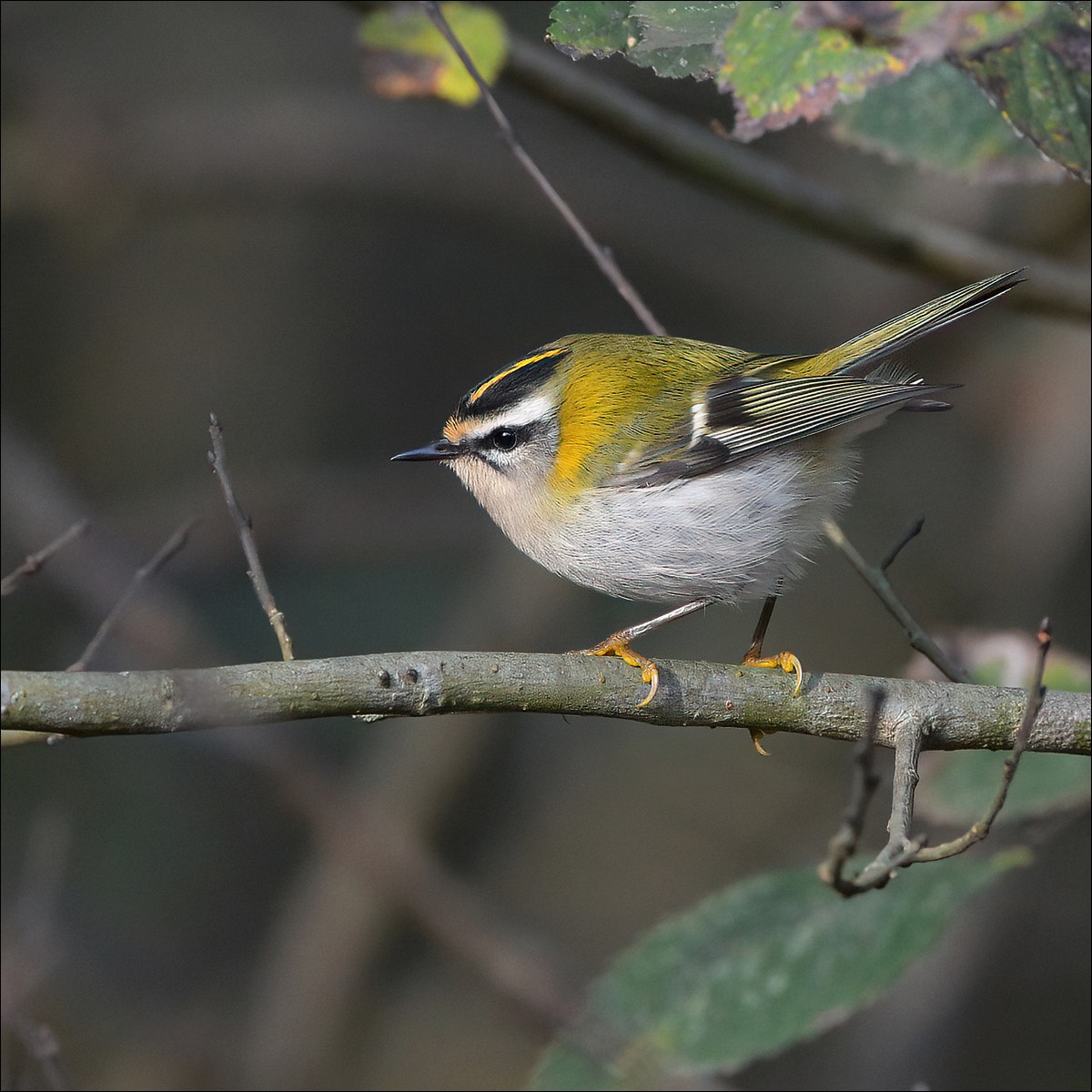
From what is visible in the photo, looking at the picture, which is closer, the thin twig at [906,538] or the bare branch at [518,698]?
the bare branch at [518,698]

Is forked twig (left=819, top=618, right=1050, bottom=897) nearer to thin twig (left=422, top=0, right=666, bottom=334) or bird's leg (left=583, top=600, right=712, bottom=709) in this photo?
bird's leg (left=583, top=600, right=712, bottom=709)

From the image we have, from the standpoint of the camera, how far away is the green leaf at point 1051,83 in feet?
5.53

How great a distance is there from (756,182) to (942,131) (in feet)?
1.45

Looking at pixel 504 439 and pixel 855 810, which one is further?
pixel 504 439

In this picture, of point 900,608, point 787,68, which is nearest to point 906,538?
point 900,608

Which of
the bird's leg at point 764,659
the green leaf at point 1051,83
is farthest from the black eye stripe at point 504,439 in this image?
the green leaf at point 1051,83

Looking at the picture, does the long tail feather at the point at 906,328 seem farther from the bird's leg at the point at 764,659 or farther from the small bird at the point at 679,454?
the bird's leg at the point at 764,659

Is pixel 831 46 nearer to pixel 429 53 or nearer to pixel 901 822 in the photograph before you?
pixel 901 822

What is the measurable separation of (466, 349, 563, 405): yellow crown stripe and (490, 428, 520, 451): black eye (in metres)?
0.08

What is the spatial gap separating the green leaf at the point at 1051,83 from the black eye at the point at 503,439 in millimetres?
1129

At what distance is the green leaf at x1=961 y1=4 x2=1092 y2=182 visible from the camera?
1685mm

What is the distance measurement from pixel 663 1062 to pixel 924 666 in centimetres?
94

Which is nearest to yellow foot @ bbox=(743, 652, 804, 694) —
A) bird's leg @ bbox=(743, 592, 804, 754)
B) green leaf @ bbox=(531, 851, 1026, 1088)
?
bird's leg @ bbox=(743, 592, 804, 754)

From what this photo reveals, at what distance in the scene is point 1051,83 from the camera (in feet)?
5.65
